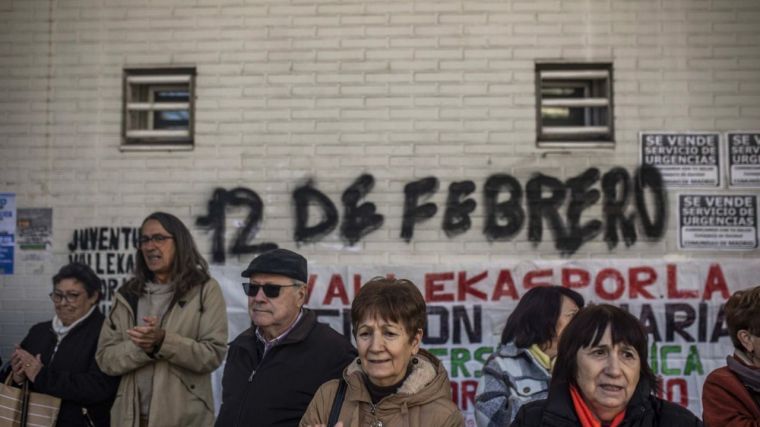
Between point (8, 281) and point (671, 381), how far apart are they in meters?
5.64

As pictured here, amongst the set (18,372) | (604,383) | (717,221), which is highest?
(717,221)

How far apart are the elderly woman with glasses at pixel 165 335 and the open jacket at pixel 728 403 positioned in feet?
8.50

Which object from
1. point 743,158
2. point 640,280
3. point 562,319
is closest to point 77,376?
point 562,319

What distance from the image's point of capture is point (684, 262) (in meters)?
6.43

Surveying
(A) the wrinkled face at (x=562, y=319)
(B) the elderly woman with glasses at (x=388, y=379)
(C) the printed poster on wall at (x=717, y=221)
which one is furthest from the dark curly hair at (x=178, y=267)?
(C) the printed poster on wall at (x=717, y=221)

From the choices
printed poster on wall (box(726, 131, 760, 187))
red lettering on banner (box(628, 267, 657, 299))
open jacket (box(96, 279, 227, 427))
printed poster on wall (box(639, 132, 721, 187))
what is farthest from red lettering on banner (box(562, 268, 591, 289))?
open jacket (box(96, 279, 227, 427))

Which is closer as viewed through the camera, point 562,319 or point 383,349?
point 383,349

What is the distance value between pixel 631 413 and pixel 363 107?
4396mm

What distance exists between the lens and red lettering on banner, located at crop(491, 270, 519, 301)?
21.1 feet

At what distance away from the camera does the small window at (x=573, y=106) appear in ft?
22.0

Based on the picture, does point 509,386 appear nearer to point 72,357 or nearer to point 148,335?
point 148,335

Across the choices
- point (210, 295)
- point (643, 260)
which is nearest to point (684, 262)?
point (643, 260)

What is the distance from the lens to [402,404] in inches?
122

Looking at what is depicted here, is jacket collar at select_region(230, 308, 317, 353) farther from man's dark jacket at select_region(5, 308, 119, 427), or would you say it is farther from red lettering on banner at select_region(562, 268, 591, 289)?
red lettering on banner at select_region(562, 268, 591, 289)
